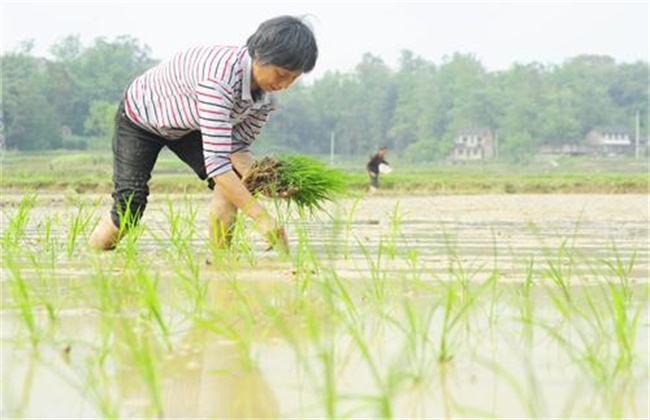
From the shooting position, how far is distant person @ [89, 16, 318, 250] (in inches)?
153

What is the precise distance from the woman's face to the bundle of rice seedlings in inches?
18.7

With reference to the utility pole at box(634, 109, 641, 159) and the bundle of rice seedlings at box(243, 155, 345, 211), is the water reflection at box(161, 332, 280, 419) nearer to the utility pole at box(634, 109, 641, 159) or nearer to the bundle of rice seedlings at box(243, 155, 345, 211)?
the bundle of rice seedlings at box(243, 155, 345, 211)

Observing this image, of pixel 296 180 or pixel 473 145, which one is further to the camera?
pixel 473 145

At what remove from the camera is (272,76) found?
3.94m

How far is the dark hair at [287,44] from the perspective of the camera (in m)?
3.82

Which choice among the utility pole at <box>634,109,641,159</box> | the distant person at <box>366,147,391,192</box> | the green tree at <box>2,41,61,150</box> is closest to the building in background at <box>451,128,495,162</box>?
the utility pole at <box>634,109,641,159</box>

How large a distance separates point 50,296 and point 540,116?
91.1 meters

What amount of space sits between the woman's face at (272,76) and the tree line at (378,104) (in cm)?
6642

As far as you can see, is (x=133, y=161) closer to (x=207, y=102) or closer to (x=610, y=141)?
(x=207, y=102)

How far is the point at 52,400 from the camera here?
1.90 metres

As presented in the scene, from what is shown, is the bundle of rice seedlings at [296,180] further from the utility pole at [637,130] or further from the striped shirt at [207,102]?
the utility pole at [637,130]

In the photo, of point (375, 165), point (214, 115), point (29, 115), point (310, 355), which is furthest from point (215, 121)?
point (29, 115)

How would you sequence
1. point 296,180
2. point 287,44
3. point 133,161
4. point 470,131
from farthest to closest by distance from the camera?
point 470,131, point 133,161, point 296,180, point 287,44

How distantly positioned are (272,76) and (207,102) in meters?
0.27
